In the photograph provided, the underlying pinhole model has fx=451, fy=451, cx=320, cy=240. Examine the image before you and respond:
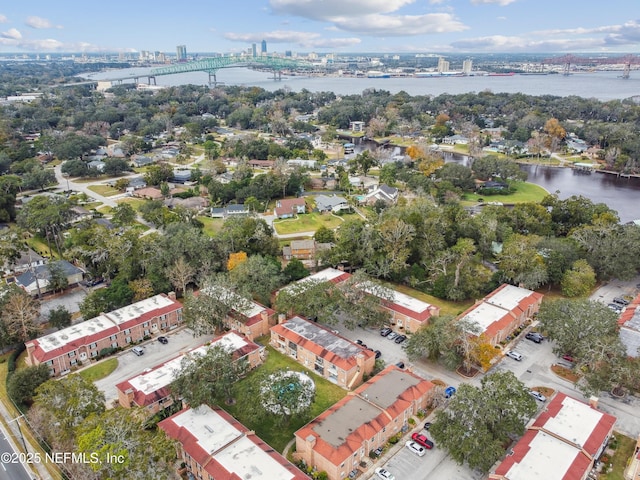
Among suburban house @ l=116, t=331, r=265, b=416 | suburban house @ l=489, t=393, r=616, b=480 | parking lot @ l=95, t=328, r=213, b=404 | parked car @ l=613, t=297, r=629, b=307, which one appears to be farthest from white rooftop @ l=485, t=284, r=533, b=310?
parking lot @ l=95, t=328, r=213, b=404

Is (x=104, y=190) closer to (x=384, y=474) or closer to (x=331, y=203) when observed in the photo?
(x=331, y=203)

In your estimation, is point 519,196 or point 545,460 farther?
point 519,196

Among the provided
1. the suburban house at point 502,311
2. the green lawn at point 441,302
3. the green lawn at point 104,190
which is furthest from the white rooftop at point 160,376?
the green lawn at point 104,190

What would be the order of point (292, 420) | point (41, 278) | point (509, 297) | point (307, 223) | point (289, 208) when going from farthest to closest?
point (289, 208) → point (307, 223) → point (41, 278) → point (509, 297) → point (292, 420)

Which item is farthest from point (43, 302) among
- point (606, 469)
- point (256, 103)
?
point (256, 103)

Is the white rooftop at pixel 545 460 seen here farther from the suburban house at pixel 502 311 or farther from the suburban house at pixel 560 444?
the suburban house at pixel 502 311

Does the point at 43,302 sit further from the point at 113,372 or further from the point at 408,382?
the point at 408,382

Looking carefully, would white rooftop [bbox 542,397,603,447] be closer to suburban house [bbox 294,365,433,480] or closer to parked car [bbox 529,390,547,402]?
parked car [bbox 529,390,547,402]

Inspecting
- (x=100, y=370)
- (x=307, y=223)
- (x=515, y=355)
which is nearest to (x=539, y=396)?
(x=515, y=355)
